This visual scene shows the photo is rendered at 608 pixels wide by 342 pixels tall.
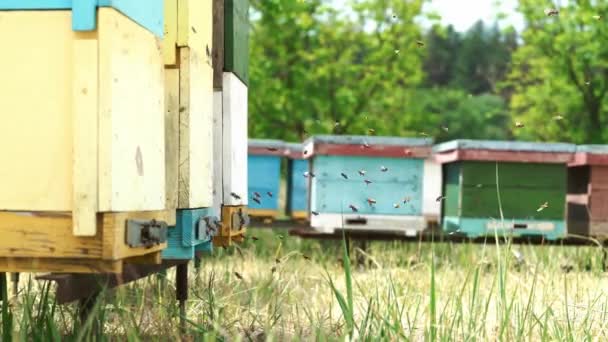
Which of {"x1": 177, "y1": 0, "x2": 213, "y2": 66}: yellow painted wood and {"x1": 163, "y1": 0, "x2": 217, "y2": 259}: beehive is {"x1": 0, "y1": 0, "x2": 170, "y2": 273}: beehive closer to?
{"x1": 163, "y1": 0, "x2": 217, "y2": 259}: beehive

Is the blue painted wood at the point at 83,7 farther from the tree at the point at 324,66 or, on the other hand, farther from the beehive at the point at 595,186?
the tree at the point at 324,66

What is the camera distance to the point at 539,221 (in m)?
7.07

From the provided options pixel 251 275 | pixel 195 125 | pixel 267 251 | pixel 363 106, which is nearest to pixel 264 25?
pixel 363 106

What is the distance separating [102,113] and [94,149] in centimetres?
10

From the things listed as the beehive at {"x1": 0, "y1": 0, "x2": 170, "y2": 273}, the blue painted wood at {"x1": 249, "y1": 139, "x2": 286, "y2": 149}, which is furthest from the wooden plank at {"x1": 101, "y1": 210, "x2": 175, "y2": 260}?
the blue painted wood at {"x1": 249, "y1": 139, "x2": 286, "y2": 149}

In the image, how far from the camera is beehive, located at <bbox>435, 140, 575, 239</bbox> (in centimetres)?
702

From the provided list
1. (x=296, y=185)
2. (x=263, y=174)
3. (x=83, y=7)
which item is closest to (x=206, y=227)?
(x=83, y=7)

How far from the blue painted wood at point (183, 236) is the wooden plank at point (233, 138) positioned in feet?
1.58

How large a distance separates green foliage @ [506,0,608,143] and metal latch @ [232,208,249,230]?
12.0 meters

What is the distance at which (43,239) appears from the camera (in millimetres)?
2154

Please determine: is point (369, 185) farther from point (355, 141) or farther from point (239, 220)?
point (239, 220)

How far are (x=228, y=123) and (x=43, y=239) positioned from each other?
55.1 inches

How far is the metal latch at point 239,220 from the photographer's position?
3.53 metres

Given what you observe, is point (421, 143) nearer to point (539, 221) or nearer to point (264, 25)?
point (539, 221)
